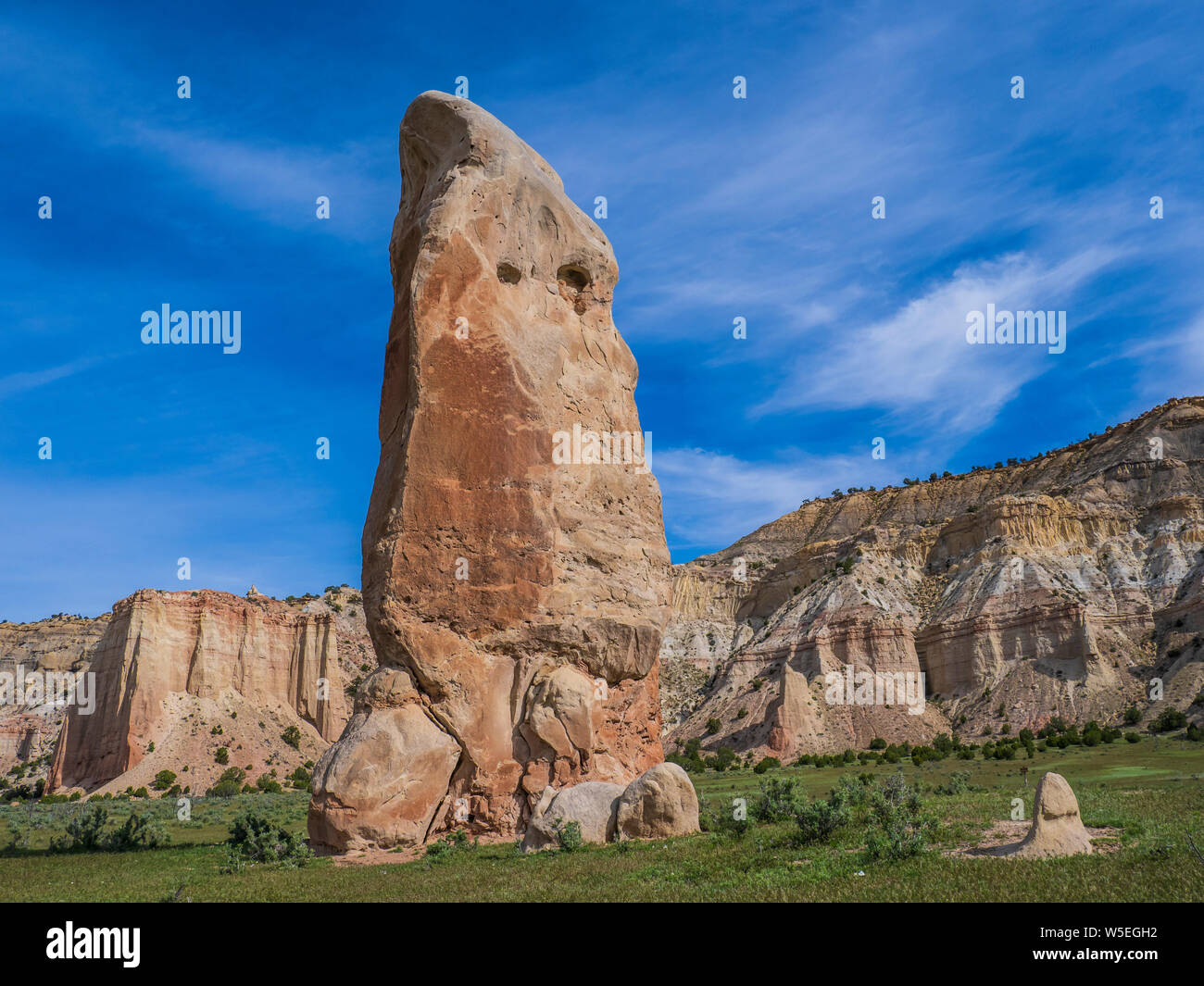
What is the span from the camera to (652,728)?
55.5ft

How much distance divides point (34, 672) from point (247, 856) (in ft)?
271

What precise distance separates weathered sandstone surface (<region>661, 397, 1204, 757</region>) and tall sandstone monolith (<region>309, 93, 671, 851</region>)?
41.9 metres

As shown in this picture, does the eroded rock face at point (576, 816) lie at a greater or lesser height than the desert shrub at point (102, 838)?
greater

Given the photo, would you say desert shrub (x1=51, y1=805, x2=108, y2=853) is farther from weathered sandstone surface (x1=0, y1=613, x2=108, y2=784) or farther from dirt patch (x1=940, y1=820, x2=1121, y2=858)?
weathered sandstone surface (x1=0, y1=613, x2=108, y2=784)

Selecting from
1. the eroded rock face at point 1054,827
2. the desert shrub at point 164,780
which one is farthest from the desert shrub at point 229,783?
the eroded rock face at point 1054,827

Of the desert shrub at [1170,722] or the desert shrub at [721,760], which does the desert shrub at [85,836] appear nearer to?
the desert shrub at [721,760]

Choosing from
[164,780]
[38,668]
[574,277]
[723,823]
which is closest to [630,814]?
[723,823]

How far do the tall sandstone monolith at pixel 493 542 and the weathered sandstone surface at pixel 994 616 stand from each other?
41923 mm

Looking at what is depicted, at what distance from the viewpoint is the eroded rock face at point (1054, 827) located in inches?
375

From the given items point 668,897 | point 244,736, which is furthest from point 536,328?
point 244,736

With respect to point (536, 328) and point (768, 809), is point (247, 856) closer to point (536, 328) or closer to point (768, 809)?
point (768, 809)

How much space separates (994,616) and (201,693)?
5511cm

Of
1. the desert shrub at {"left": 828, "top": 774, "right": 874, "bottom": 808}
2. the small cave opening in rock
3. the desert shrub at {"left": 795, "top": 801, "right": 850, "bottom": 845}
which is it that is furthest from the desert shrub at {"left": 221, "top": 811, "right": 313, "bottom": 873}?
the small cave opening in rock

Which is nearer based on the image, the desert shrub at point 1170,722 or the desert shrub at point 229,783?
the desert shrub at point 1170,722
